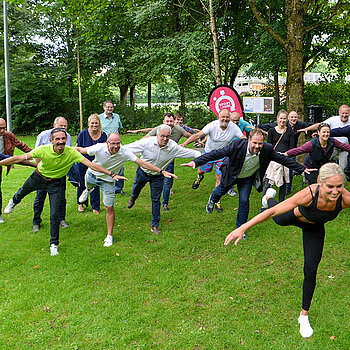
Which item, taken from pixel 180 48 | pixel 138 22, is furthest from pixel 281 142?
pixel 138 22

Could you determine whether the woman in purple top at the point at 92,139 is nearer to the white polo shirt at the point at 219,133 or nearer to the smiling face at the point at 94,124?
the smiling face at the point at 94,124

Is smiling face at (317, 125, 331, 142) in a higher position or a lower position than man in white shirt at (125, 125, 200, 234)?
higher

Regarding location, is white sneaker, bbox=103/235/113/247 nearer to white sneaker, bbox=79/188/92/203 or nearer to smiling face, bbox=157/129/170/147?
white sneaker, bbox=79/188/92/203

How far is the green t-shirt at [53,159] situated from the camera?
6.31m

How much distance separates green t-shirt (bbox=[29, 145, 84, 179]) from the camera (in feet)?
20.7

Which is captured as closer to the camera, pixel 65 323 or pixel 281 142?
pixel 65 323

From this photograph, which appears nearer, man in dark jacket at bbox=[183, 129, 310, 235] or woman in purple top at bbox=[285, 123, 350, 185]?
man in dark jacket at bbox=[183, 129, 310, 235]

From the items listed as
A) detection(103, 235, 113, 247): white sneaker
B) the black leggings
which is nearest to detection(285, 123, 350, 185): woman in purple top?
the black leggings

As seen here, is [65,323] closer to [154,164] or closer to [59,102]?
[154,164]

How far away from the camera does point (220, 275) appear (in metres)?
5.79

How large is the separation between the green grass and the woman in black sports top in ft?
2.04

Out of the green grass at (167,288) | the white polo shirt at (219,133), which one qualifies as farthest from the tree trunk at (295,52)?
the green grass at (167,288)

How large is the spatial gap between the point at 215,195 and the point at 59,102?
2220 cm

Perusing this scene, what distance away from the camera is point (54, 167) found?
651 cm
